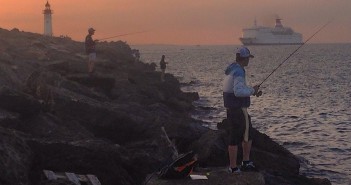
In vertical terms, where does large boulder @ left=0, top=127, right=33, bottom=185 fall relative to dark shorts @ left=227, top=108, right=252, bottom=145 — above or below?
below

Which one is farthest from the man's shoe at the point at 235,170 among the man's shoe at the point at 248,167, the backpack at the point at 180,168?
the backpack at the point at 180,168

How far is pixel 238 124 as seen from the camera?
7168 millimetres

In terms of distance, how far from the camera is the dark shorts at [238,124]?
714 centimetres

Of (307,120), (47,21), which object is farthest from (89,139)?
(47,21)

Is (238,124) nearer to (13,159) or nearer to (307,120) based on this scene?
(13,159)

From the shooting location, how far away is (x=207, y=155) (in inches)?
408

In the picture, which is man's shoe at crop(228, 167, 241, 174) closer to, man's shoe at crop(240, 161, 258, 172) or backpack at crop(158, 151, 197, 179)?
man's shoe at crop(240, 161, 258, 172)

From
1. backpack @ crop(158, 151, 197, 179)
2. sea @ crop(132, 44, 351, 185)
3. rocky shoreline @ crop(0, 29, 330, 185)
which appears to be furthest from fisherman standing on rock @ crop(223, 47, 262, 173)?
sea @ crop(132, 44, 351, 185)

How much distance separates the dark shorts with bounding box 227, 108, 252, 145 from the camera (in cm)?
714

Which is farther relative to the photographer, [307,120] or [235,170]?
[307,120]

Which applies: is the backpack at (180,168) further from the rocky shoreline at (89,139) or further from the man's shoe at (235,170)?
the man's shoe at (235,170)

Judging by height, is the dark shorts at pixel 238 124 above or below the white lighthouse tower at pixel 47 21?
below

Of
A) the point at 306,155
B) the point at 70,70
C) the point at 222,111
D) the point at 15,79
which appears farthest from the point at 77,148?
the point at 222,111

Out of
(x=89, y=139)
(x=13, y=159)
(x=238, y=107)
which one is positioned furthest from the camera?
(x=89, y=139)
